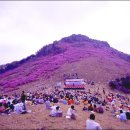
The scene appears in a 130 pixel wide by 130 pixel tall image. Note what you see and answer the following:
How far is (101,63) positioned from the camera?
7475 centimetres

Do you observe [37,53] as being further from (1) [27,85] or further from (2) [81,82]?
(2) [81,82]

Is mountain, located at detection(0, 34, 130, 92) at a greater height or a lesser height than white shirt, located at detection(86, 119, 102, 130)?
greater

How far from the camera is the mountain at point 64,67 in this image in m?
65.2

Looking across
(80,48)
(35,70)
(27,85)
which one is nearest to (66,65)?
(35,70)

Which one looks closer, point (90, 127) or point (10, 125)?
point (90, 127)

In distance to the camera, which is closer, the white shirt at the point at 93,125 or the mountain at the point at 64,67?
the white shirt at the point at 93,125

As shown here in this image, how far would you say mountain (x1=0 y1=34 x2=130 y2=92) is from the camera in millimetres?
65188

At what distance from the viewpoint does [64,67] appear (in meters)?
70.5

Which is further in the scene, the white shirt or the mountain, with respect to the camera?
the mountain

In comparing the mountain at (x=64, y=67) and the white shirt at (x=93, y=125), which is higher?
the mountain at (x=64, y=67)

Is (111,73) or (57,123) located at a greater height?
(111,73)

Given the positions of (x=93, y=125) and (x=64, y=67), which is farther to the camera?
(x=64, y=67)

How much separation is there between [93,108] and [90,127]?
500 inches

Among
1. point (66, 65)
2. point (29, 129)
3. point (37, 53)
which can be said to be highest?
point (37, 53)
